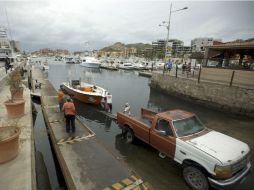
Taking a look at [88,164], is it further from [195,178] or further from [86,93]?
[86,93]

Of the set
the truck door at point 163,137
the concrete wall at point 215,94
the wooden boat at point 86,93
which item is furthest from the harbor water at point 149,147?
the truck door at point 163,137

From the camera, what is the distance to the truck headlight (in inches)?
189

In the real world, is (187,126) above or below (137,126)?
above

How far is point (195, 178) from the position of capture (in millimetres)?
5598

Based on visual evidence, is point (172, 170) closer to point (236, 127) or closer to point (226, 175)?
point (226, 175)

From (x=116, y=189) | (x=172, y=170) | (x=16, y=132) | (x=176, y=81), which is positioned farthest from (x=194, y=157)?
(x=176, y=81)

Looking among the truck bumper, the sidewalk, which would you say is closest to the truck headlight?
the truck bumper

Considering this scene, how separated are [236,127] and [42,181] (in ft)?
39.1

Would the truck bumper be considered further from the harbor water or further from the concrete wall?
the concrete wall

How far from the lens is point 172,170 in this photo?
22.7ft

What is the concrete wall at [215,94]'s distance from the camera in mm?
14656


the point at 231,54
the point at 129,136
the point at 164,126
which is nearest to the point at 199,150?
the point at 164,126

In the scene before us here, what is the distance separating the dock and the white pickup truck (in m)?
1.60

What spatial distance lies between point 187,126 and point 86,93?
11157 mm
